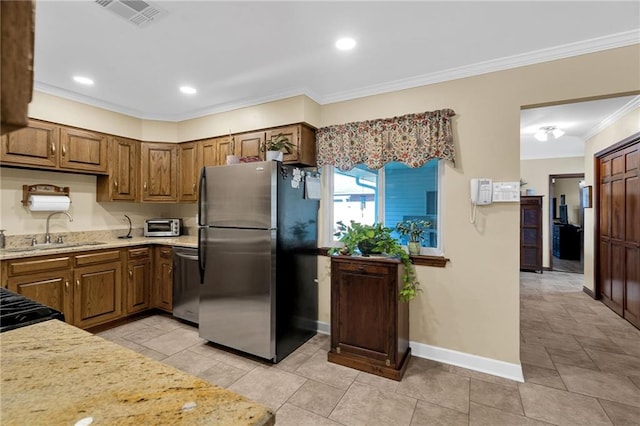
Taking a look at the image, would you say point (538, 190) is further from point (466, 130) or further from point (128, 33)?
point (128, 33)

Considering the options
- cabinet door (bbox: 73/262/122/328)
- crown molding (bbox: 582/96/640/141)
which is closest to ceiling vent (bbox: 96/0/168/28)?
cabinet door (bbox: 73/262/122/328)

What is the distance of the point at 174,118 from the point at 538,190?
7.22m

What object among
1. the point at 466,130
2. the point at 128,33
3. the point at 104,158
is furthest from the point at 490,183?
the point at 104,158

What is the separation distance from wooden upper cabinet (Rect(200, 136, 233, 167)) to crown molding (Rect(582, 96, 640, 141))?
4.54 meters

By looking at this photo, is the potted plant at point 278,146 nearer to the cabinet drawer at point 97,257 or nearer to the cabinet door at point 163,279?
the cabinet door at point 163,279

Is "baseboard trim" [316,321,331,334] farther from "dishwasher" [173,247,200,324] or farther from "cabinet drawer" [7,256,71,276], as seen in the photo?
"cabinet drawer" [7,256,71,276]

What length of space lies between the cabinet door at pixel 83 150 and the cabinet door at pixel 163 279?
1185 millimetres

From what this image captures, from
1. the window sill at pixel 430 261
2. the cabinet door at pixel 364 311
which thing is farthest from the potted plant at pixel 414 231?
the cabinet door at pixel 364 311

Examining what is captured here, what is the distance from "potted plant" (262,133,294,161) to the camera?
111 inches

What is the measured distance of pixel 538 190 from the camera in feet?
21.4

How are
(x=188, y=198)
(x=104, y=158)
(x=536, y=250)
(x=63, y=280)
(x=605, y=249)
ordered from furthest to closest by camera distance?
1. (x=536, y=250)
2. (x=605, y=249)
3. (x=188, y=198)
4. (x=104, y=158)
5. (x=63, y=280)

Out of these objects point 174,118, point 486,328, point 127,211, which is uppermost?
point 174,118

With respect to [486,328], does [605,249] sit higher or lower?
higher

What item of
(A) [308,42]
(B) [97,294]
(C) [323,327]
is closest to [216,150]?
(A) [308,42]
